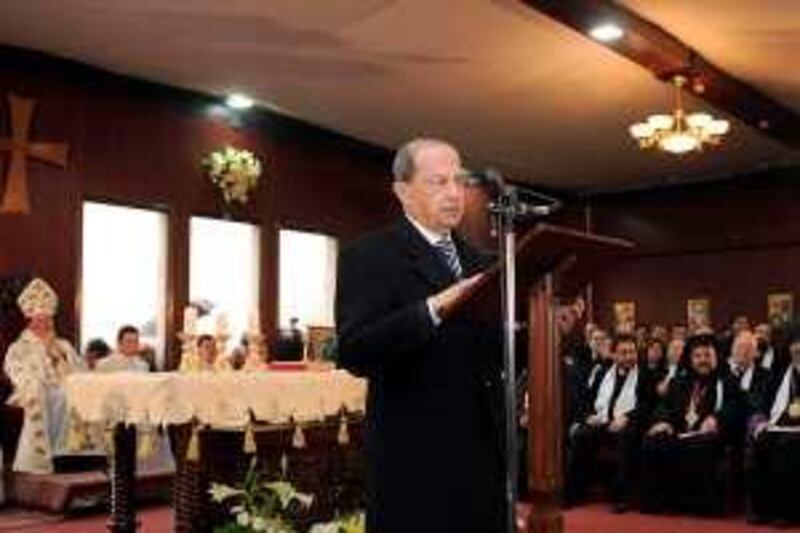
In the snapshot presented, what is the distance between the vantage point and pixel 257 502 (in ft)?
15.9

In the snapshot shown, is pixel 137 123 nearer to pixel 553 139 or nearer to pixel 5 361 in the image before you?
pixel 5 361

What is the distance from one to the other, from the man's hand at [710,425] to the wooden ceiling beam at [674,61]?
8.24 feet

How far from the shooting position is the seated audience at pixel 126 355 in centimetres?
756

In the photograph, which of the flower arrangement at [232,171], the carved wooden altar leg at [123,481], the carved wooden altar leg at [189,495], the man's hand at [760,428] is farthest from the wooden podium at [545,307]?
the flower arrangement at [232,171]

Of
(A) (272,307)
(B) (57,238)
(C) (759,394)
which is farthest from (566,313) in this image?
(A) (272,307)

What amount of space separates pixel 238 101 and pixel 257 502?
503cm

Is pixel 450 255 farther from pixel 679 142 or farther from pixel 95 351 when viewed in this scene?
pixel 679 142

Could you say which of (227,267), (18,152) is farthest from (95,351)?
(227,267)

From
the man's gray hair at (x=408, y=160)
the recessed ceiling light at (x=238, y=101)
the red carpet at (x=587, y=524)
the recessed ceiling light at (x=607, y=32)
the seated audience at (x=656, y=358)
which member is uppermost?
the recessed ceiling light at (x=238, y=101)

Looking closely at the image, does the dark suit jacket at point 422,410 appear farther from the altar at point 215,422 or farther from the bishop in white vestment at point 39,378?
the bishop in white vestment at point 39,378

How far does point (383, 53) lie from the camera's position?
775 centimetres

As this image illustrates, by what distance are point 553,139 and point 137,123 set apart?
162 inches

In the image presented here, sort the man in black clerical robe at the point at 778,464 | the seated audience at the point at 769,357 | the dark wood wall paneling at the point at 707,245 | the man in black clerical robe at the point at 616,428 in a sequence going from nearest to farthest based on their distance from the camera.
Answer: the man in black clerical robe at the point at 778,464 → the seated audience at the point at 769,357 → the man in black clerical robe at the point at 616,428 → the dark wood wall paneling at the point at 707,245

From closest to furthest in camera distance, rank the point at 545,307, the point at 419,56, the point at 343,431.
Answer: the point at 545,307 < the point at 343,431 < the point at 419,56
